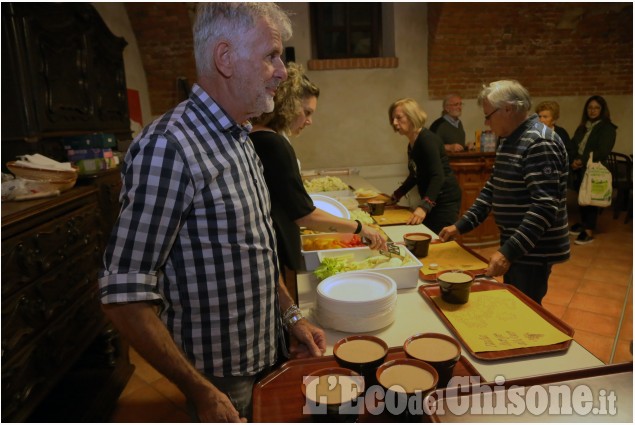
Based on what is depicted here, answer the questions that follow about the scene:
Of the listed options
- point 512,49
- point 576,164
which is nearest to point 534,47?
point 512,49

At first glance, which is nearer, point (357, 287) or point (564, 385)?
point (564, 385)

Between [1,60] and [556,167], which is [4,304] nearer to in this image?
[1,60]

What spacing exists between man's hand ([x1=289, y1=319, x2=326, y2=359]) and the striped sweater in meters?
0.95

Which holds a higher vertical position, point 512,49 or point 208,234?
point 512,49

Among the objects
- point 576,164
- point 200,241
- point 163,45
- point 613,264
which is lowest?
Result: point 613,264

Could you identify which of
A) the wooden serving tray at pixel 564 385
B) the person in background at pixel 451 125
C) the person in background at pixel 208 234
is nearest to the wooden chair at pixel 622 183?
the person in background at pixel 451 125

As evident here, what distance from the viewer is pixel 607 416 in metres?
0.81

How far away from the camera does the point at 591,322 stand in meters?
3.09

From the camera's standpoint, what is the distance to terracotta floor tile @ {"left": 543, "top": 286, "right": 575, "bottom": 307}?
11.2 feet

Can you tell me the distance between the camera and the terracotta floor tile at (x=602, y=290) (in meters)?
3.52

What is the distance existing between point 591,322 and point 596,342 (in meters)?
0.32

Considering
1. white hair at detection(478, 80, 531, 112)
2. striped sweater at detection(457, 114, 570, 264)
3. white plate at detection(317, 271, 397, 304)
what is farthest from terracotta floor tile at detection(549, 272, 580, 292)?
white plate at detection(317, 271, 397, 304)

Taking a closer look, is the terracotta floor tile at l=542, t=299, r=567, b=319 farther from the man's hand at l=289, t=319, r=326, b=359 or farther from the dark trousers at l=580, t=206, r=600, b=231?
the man's hand at l=289, t=319, r=326, b=359

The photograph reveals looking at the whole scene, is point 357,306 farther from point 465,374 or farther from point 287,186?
point 287,186
